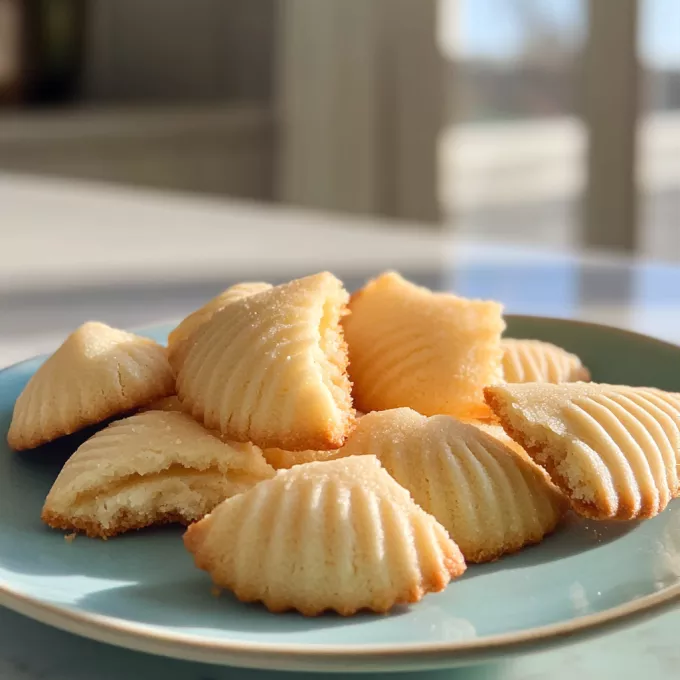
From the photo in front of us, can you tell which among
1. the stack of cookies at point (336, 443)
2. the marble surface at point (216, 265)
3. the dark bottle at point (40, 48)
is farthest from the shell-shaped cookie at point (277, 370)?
the dark bottle at point (40, 48)

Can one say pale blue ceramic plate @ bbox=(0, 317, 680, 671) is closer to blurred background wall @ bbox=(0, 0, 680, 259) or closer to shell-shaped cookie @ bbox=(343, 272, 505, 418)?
shell-shaped cookie @ bbox=(343, 272, 505, 418)

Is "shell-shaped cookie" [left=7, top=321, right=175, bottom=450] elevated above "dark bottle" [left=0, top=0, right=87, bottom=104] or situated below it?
below

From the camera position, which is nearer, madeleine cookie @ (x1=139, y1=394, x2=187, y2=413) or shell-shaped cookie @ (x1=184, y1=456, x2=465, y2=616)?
shell-shaped cookie @ (x1=184, y1=456, x2=465, y2=616)

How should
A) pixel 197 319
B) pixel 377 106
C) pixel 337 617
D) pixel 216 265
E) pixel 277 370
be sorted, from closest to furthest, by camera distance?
pixel 337 617, pixel 277 370, pixel 197 319, pixel 216 265, pixel 377 106

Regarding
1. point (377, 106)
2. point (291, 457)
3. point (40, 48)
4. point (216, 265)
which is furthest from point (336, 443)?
point (40, 48)

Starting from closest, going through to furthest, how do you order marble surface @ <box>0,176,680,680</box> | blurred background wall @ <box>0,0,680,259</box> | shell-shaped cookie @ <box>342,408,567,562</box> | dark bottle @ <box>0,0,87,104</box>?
shell-shaped cookie @ <box>342,408,567,562</box>
marble surface @ <box>0,176,680,680</box>
blurred background wall @ <box>0,0,680,259</box>
dark bottle @ <box>0,0,87,104</box>

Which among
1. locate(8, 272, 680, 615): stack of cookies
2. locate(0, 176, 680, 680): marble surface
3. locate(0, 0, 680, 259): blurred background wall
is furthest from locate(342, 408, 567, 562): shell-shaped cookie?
locate(0, 0, 680, 259): blurred background wall

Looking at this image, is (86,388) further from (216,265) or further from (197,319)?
(216,265)

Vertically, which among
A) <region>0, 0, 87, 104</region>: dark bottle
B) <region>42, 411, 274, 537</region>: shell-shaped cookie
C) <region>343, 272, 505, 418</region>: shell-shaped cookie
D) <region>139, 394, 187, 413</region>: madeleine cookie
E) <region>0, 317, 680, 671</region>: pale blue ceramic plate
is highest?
<region>0, 0, 87, 104</region>: dark bottle
